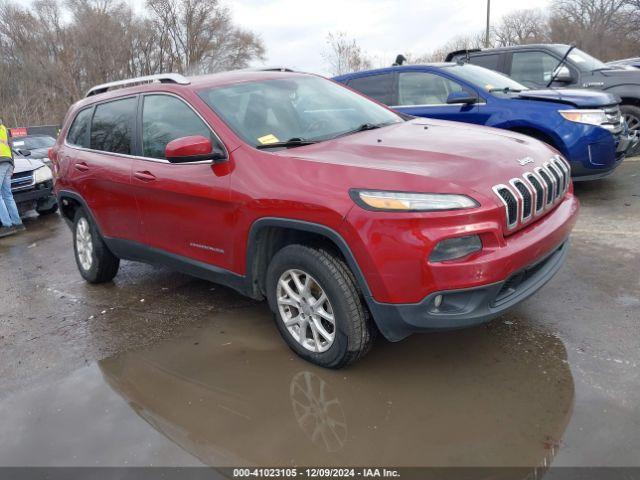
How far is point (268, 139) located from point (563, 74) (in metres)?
5.99

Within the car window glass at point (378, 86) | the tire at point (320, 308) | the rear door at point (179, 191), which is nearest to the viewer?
the tire at point (320, 308)

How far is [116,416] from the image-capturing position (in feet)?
9.83

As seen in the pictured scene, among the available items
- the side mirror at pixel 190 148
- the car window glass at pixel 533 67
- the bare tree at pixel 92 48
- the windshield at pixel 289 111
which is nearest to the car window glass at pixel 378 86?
the car window glass at pixel 533 67

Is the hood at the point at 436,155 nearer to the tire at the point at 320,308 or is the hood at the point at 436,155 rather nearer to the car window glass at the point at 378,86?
the tire at the point at 320,308

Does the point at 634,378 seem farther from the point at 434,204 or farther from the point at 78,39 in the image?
the point at 78,39

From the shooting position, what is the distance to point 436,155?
3.03 metres

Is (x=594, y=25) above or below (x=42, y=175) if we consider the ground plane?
above

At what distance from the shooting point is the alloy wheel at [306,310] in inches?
122

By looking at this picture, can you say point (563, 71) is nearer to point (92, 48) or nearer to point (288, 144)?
point (288, 144)

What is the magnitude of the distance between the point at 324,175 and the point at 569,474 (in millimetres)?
1801

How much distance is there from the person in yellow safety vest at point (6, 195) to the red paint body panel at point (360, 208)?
4.89m

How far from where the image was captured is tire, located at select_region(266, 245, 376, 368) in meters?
2.93

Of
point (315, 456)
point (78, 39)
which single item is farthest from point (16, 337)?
point (78, 39)

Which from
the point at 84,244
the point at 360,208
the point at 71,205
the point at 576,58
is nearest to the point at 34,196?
the point at 71,205
